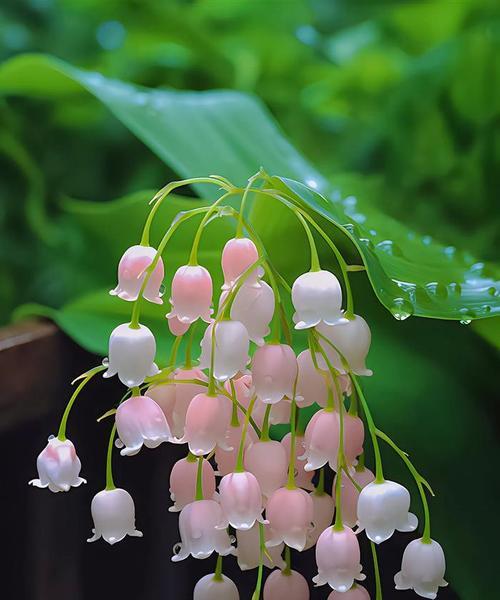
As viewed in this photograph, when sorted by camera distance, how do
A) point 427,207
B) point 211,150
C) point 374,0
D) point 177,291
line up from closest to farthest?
1. point 177,291
2. point 211,150
3. point 427,207
4. point 374,0

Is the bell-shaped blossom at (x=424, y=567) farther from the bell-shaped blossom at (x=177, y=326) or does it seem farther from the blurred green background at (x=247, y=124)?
the blurred green background at (x=247, y=124)

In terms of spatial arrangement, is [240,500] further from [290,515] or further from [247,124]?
[247,124]

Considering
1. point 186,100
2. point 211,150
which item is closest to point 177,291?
point 211,150

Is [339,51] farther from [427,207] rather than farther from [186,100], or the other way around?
[186,100]

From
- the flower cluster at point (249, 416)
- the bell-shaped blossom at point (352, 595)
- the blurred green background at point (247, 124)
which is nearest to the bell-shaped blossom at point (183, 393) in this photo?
the flower cluster at point (249, 416)

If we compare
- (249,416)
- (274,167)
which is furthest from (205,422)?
(274,167)

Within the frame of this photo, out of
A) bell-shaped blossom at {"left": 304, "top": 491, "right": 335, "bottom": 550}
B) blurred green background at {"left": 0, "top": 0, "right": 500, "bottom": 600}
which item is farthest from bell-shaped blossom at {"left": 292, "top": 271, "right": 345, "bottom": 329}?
blurred green background at {"left": 0, "top": 0, "right": 500, "bottom": 600}
